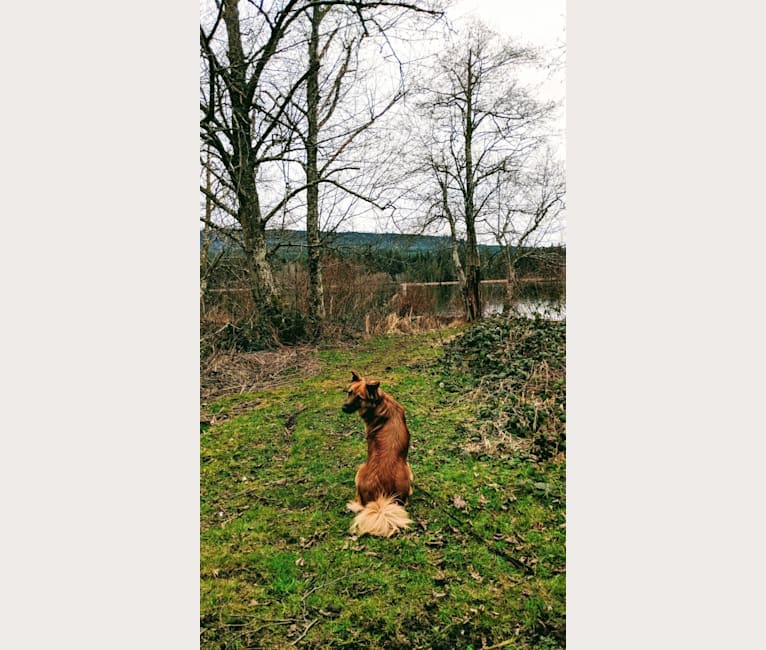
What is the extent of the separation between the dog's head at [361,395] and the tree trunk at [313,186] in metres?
0.34

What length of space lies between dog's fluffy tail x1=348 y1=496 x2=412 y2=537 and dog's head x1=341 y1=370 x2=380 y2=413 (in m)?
0.35

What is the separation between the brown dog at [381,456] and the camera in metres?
1.81

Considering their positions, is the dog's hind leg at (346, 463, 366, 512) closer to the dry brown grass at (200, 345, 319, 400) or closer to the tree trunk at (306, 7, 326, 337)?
the dry brown grass at (200, 345, 319, 400)

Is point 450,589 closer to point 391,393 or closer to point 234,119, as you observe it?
point 391,393

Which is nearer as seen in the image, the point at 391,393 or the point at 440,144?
the point at 391,393

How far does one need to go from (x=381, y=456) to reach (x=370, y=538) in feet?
0.96

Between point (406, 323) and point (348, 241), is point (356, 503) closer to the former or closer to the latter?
point (406, 323)

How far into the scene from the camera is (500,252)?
2162mm

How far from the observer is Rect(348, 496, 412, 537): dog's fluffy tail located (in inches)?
69.4

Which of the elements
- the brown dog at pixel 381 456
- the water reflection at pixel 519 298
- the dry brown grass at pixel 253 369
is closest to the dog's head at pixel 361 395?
the brown dog at pixel 381 456

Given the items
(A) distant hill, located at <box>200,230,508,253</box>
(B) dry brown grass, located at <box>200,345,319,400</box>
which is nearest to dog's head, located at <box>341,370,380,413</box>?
(B) dry brown grass, located at <box>200,345,319,400</box>

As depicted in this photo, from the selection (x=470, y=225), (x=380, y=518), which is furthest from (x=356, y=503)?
(x=470, y=225)

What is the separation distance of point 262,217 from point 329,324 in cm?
54
